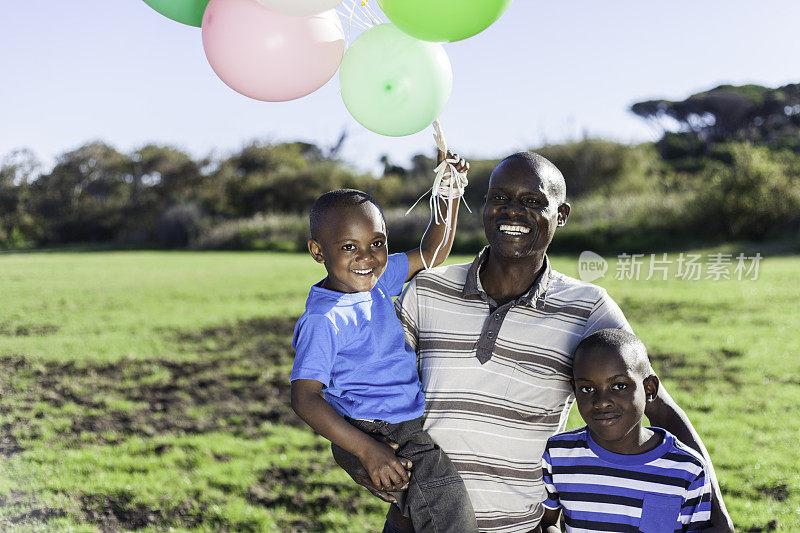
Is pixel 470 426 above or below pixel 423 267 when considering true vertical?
below

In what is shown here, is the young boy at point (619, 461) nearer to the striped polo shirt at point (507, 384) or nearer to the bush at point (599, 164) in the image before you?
the striped polo shirt at point (507, 384)

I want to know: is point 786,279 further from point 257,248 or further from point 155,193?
point 155,193

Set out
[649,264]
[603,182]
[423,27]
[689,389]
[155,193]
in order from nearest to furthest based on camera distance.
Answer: [423,27]
[689,389]
[649,264]
[603,182]
[155,193]

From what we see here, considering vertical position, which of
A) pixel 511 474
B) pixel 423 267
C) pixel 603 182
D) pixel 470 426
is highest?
pixel 603 182

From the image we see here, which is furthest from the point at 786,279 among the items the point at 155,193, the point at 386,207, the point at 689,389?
the point at 155,193

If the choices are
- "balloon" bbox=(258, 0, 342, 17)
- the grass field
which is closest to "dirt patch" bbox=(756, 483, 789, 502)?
the grass field

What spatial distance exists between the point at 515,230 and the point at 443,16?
0.65m

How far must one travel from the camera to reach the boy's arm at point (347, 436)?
1656 millimetres

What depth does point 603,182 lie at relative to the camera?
19.0 meters

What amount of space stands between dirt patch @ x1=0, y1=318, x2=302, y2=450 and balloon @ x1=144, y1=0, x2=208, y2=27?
3471 millimetres

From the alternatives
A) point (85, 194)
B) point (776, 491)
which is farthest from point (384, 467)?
point (85, 194)

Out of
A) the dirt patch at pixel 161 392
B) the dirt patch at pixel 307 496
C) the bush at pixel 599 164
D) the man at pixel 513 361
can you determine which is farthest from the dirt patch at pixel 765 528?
the bush at pixel 599 164

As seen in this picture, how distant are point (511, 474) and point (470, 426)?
17cm

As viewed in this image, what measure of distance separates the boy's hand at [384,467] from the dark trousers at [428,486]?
0.05 meters
